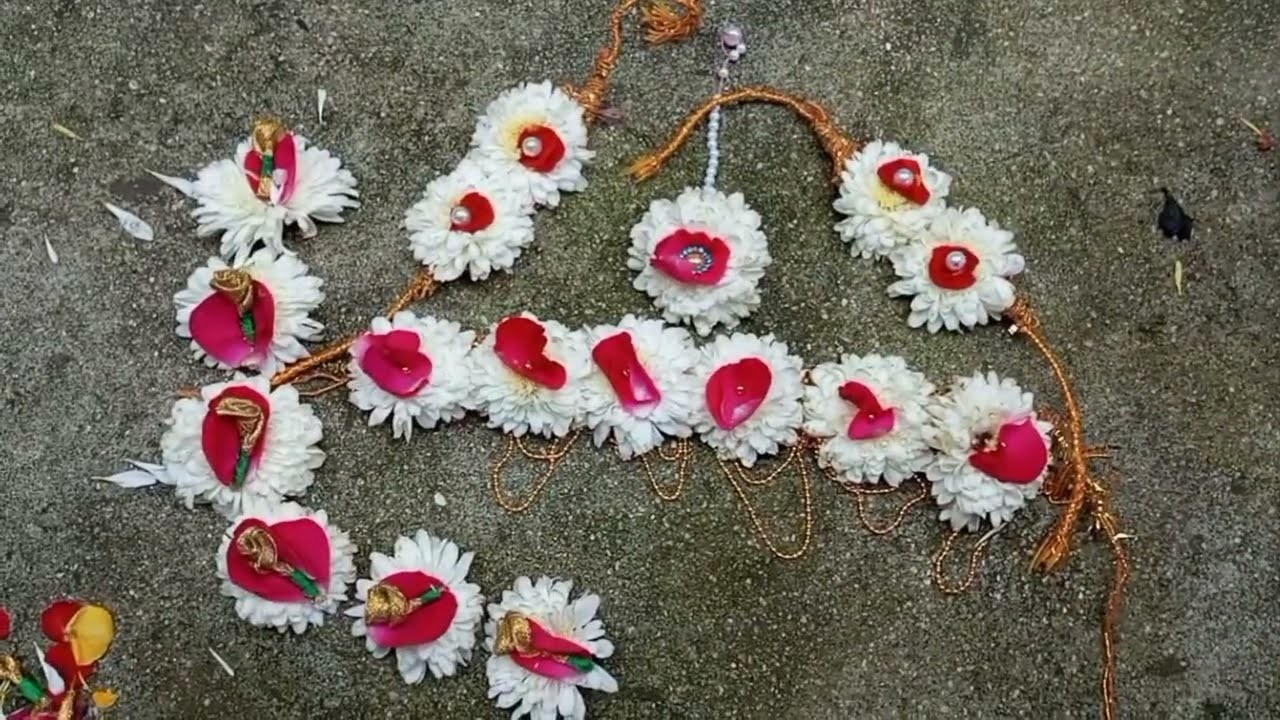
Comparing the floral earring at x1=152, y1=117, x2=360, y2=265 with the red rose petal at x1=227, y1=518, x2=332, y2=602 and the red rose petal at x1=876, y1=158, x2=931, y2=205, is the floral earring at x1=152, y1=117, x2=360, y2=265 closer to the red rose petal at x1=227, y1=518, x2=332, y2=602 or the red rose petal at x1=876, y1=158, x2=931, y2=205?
the red rose petal at x1=227, y1=518, x2=332, y2=602

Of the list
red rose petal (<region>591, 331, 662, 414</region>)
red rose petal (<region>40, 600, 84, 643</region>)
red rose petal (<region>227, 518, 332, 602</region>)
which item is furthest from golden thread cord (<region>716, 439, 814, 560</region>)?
red rose petal (<region>40, 600, 84, 643</region>)

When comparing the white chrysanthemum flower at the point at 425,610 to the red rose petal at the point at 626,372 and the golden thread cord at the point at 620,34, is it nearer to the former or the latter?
the red rose petal at the point at 626,372

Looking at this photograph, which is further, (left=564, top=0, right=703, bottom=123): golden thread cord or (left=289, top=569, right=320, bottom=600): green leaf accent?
(left=564, top=0, right=703, bottom=123): golden thread cord

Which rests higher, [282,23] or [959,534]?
[282,23]

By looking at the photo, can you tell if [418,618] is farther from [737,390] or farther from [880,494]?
[880,494]

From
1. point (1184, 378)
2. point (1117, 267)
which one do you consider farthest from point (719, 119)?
point (1184, 378)

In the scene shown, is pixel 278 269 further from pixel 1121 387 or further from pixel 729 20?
pixel 1121 387

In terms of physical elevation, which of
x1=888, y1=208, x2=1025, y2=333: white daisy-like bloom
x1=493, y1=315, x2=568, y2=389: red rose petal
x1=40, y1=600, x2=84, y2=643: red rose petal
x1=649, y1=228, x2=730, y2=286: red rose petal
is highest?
x1=888, y1=208, x2=1025, y2=333: white daisy-like bloom
